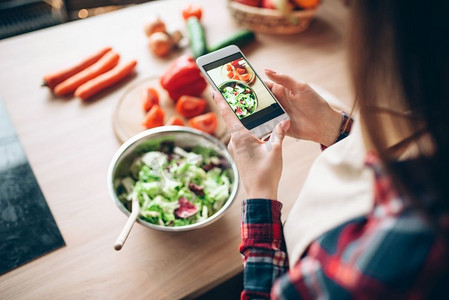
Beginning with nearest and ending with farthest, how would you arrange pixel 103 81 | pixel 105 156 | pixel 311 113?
pixel 311 113, pixel 105 156, pixel 103 81

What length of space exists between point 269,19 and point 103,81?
620 millimetres

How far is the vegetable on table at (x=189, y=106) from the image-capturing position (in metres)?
1.10

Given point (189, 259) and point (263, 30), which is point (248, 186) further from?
point (263, 30)

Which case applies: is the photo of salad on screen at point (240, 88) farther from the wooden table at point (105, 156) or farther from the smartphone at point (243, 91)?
the wooden table at point (105, 156)

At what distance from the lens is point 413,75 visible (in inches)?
17.5

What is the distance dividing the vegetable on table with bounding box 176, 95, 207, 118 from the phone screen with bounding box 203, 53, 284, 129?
0.21 metres

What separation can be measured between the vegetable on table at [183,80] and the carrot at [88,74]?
21 centimetres

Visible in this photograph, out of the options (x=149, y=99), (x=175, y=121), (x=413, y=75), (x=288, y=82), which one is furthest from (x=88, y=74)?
(x=413, y=75)

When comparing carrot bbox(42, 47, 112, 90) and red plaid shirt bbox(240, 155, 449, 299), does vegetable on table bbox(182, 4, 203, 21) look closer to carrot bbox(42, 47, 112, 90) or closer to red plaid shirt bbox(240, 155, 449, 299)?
carrot bbox(42, 47, 112, 90)

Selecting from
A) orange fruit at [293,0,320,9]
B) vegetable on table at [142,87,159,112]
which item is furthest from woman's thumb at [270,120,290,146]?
orange fruit at [293,0,320,9]

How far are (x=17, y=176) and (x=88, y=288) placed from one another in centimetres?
37

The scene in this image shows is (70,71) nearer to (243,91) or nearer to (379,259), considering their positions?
(243,91)

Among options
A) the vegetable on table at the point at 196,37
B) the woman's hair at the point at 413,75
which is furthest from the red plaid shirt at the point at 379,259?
the vegetable on table at the point at 196,37

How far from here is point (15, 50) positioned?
1253 millimetres
